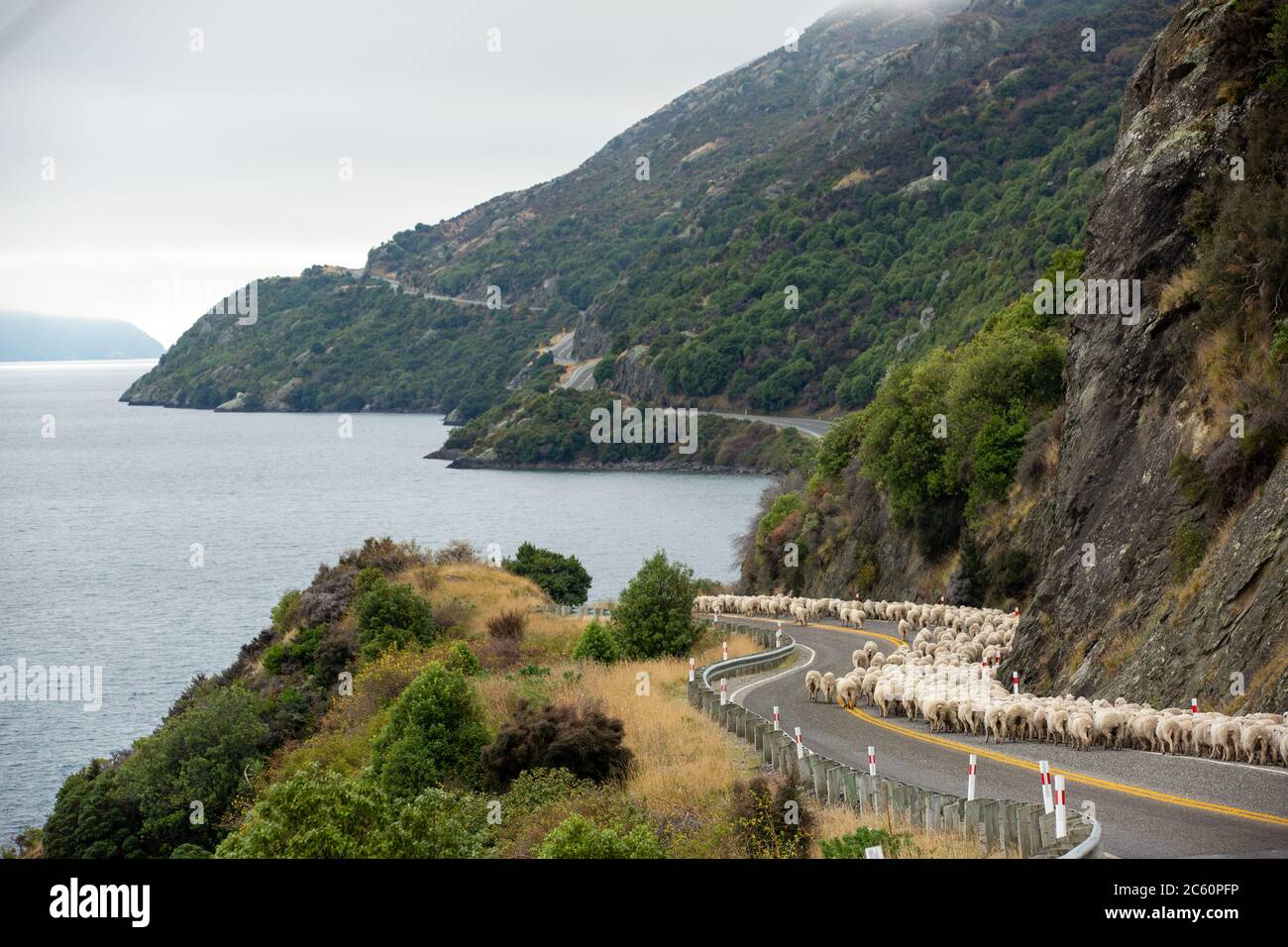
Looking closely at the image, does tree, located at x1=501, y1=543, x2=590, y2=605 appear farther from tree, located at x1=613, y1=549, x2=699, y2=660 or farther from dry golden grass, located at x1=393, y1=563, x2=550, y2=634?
tree, located at x1=613, y1=549, x2=699, y2=660

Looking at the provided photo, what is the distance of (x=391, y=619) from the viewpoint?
141 feet

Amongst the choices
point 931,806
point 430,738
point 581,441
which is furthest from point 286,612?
point 581,441

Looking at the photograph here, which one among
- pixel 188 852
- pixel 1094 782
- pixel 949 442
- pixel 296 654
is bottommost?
pixel 188 852

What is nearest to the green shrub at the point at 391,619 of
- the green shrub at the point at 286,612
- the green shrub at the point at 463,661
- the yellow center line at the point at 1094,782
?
the green shrub at the point at 463,661

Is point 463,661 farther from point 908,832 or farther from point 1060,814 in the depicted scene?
point 1060,814

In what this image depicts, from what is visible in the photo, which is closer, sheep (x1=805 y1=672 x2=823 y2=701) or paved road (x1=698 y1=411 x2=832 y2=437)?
sheep (x1=805 y1=672 x2=823 y2=701)

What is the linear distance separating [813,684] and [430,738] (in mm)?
9939

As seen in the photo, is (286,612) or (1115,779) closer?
(1115,779)

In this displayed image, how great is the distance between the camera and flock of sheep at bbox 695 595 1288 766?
18.5 m

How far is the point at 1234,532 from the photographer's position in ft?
75.5

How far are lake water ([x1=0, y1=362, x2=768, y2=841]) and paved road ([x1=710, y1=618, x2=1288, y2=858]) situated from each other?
29367mm

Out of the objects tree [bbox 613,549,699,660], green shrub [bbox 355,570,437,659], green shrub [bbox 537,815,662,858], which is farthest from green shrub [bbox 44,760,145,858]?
green shrub [bbox 537,815,662,858]
